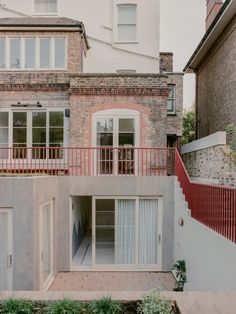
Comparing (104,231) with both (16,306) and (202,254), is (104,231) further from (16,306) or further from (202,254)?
(16,306)

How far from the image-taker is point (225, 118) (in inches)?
522

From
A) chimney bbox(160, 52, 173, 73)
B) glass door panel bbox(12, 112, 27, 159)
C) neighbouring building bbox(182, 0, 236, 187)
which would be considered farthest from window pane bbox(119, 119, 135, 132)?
chimney bbox(160, 52, 173, 73)

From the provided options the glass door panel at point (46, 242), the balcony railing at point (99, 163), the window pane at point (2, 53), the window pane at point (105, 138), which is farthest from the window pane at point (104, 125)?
the window pane at point (2, 53)

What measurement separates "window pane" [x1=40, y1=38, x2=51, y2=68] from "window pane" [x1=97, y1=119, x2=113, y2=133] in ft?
11.3

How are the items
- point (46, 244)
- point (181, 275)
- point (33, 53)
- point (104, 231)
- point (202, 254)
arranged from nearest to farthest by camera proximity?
point (202, 254), point (181, 275), point (46, 244), point (104, 231), point (33, 53)

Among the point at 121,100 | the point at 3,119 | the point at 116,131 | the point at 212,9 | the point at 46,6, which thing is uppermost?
the point at 46,6

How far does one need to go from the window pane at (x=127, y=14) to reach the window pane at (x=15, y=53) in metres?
5.92

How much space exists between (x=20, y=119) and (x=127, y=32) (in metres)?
7.59

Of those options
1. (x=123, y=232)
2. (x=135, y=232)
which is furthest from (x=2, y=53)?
(x=135, y=232)

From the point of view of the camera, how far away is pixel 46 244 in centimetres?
887

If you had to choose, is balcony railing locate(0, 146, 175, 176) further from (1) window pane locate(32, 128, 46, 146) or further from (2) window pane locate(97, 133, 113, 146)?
(1) window pane locate(32, 128, 46, 146)

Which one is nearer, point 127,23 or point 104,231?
point 104,231

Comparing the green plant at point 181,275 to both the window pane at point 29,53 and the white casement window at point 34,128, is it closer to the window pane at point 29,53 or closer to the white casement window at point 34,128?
the white casement window at point 34,128

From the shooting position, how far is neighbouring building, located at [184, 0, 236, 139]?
1221cm
